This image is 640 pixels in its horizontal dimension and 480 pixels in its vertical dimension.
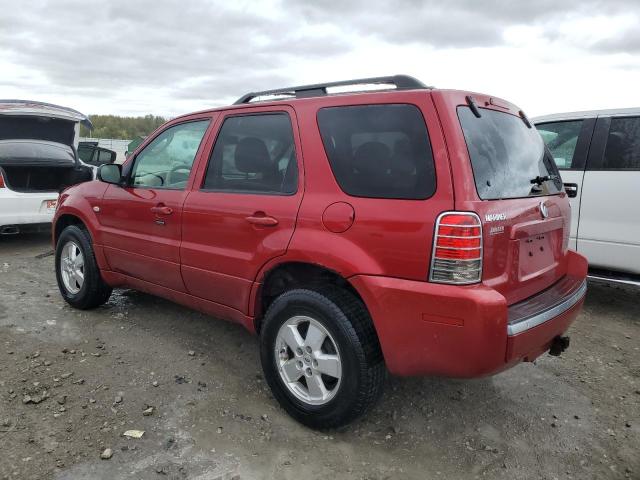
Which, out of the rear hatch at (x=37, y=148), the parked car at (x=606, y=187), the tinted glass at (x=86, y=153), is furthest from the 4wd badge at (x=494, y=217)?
the tinted glass at (x=86, y=153)

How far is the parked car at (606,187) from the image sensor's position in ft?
14.9

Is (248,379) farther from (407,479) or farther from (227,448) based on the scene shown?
(407,479)

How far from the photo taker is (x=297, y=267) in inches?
113

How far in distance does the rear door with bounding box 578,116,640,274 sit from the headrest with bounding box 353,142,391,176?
10.2ft

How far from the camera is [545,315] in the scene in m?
2.53

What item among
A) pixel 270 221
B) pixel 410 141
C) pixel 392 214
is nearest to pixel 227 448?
pixel 270 221

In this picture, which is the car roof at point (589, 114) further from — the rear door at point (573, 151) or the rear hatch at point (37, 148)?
the rear hatch at point (37, 148)

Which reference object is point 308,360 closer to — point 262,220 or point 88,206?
point 262,220

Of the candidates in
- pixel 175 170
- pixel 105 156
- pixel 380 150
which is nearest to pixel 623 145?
pixel 380 150

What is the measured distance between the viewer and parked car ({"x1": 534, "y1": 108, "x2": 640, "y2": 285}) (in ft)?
14.9

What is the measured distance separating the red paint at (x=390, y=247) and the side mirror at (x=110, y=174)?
2.02ft

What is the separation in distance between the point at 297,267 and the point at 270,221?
296 millimetres

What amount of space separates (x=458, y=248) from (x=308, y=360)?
1.03 m

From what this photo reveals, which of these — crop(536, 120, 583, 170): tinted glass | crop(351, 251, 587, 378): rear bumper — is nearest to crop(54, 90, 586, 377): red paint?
crop(351, 251, 587, 378): rear bumper
